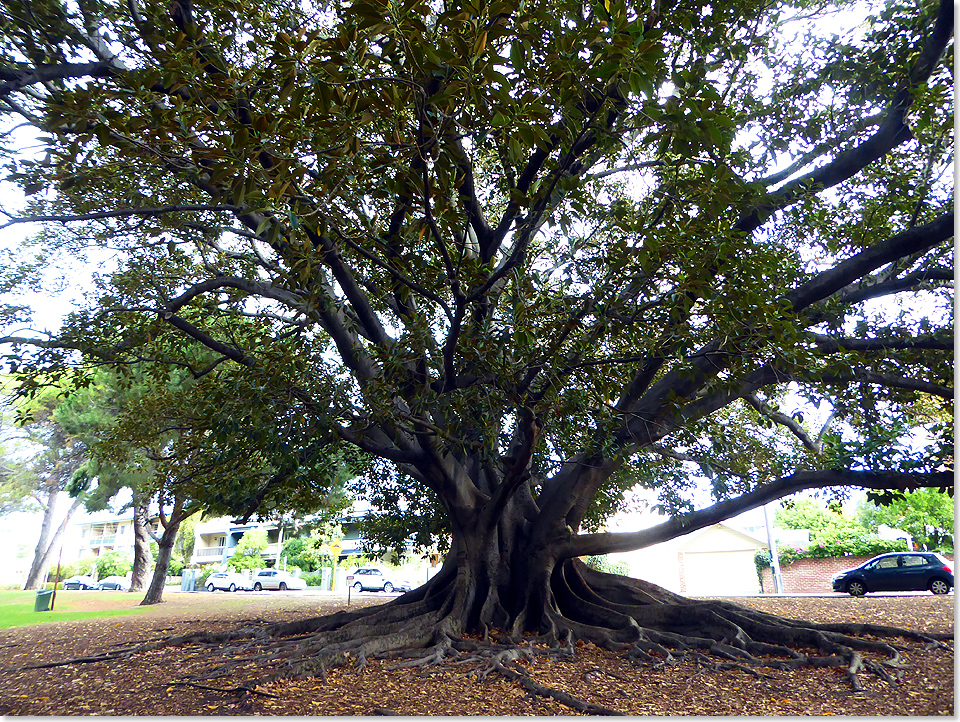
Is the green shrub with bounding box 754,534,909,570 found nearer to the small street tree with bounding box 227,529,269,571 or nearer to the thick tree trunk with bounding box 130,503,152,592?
the small street tree with bounding box 227,529,269,571

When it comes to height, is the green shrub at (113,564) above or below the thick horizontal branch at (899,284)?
below

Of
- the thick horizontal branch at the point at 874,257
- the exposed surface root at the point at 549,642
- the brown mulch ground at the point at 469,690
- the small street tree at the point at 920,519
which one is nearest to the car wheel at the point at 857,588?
the small street tree at the point at 920,519

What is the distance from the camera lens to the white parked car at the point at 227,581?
15125 mm

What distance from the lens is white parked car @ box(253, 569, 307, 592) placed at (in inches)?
671

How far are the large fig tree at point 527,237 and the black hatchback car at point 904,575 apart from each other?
6.87 metres

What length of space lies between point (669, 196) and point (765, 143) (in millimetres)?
Result: 1581

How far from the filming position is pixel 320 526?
898cm

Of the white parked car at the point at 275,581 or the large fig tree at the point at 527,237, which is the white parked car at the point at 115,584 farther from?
the large fig tree at the point at 527,237

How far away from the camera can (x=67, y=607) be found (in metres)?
8.16

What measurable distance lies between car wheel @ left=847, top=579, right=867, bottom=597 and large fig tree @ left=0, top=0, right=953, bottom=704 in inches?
283

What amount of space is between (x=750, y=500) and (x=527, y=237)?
3558 mm

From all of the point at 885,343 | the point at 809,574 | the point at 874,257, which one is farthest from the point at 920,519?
the point at 874,257

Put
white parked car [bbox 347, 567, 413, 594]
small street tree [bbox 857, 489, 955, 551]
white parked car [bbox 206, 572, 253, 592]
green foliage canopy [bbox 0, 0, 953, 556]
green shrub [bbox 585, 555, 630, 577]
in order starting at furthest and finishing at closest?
white parked car [bbox 347, 567, 413, 594]
white parked car [bbox 206, 572, 253, 592]
green shrub [bbox 585, 555, 630, 577]
small street tree [bbox 857, 489, 955, 551]
green foliage canopy [bbox 0, 0, 953, 556]

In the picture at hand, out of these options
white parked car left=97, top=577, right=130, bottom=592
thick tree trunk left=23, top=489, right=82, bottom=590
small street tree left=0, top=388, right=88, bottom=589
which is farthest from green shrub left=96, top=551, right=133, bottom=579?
thick tree trunk left=23, top=489, right=82, bottom=590
